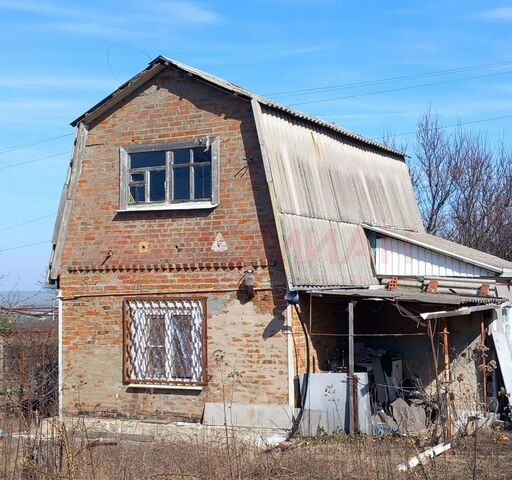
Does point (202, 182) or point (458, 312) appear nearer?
point (458, 312)

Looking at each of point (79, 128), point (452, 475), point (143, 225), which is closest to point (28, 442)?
point (452, 475)

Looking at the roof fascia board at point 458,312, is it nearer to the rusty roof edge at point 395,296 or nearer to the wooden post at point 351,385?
the rusty roof edge at point 395,296

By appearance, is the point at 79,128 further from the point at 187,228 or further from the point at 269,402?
the point at 269,402

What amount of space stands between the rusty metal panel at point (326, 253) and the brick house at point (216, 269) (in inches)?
1.5

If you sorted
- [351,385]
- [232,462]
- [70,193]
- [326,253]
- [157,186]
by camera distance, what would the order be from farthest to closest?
[70,193] < [157,186] < [326,253] < [351,385] < [232,462]

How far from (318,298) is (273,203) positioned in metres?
2.00

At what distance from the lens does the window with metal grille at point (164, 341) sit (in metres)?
15.3

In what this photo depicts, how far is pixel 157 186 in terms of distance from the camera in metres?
16.0

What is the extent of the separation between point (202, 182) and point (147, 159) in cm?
120

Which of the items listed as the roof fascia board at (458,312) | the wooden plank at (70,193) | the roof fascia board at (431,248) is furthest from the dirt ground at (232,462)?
the wooden plank at (70,193)

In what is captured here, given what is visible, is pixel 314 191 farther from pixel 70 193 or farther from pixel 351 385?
pixel 70 193

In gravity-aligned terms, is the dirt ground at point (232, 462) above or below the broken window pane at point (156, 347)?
below

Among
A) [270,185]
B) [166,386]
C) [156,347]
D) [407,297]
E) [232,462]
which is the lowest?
[232,462]

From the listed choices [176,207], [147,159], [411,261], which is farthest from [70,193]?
[411,261]
